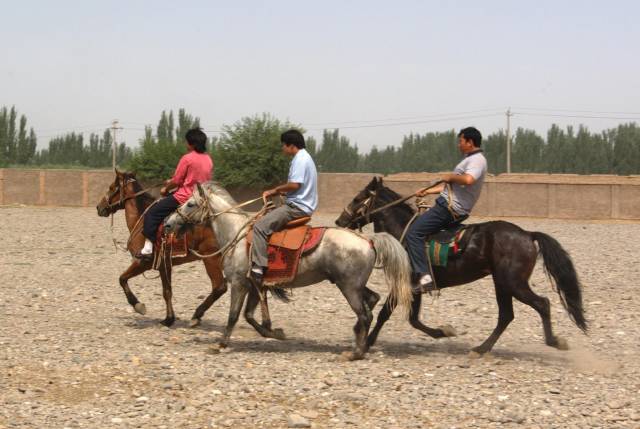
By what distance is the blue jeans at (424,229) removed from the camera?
364 inches

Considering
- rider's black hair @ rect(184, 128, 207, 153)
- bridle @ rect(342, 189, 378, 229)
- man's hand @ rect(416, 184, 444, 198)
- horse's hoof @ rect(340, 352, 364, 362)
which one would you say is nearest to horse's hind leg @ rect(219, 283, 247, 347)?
horse's hoof @ rect(340, 352, 364, 362)

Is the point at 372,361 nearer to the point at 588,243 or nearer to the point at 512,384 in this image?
the point at 512,384

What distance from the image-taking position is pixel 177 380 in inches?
309

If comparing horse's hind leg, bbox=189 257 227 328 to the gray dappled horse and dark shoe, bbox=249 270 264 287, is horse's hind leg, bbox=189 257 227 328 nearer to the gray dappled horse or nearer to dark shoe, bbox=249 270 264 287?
the gray dappled horse

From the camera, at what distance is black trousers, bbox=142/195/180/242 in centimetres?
1084

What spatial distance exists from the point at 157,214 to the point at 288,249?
2.44 metres

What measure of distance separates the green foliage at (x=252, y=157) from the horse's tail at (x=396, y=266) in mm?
37956

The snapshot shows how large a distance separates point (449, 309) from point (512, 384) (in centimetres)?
456

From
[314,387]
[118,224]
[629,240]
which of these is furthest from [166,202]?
[118,224]

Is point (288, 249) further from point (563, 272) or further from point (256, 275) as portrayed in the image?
point (563, 272)

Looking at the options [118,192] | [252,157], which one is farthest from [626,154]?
[118,192]

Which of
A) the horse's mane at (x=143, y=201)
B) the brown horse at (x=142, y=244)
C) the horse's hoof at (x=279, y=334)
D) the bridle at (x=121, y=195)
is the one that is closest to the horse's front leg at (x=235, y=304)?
the brown horse at (x=142, y=244)

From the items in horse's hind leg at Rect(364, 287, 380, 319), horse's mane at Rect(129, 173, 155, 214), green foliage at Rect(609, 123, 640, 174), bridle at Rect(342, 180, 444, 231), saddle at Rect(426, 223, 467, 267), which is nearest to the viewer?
saddle at Rect(426, 223, 467, 267)

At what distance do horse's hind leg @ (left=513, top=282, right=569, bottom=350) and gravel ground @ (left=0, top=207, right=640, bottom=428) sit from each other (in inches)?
8.0
